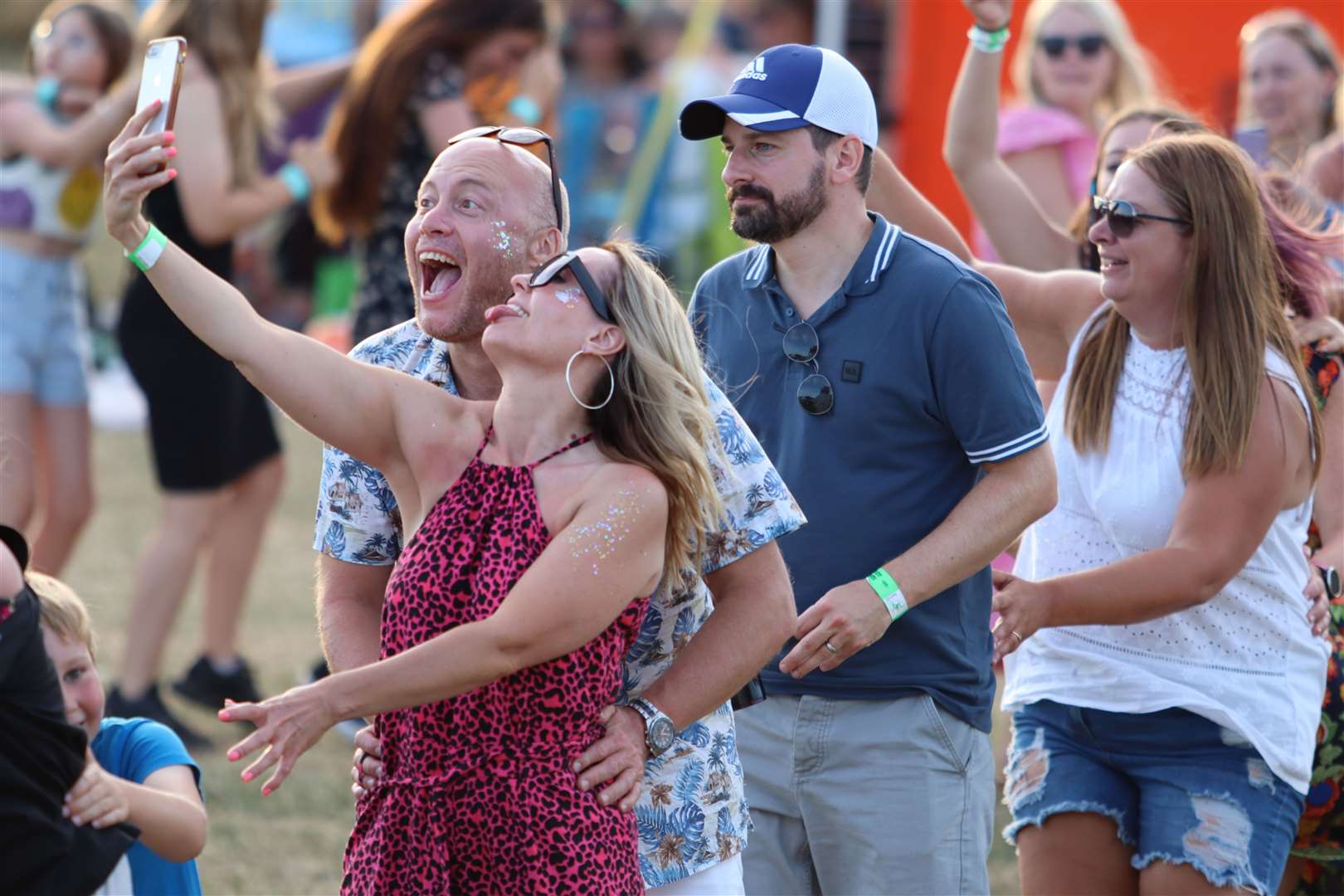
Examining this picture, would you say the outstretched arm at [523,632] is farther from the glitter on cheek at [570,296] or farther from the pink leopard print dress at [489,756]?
the glitter on cheek at [570,296]

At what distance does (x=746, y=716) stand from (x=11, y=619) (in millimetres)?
1411

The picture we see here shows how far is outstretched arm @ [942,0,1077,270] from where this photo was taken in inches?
152

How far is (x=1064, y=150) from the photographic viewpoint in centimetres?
536

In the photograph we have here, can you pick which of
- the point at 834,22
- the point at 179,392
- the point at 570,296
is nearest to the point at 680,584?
the point at 570,296

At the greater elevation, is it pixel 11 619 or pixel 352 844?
pixel 11 619

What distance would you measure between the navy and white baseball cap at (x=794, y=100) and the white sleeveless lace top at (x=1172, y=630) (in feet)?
2.58

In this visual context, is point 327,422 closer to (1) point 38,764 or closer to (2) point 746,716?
(1) point 38,764

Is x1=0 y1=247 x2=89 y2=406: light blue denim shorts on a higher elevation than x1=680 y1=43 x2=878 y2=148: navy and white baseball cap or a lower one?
lower

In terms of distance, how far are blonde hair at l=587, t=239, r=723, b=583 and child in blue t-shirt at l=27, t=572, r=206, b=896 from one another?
92cm

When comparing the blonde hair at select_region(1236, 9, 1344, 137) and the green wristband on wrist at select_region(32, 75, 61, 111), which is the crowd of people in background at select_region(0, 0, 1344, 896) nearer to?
the blonde hair at select_region(1236, 9, 1344, 137)

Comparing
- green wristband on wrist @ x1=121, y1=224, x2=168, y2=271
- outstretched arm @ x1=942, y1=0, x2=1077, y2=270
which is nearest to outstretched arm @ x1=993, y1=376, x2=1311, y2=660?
outstretched arm @ x1=942, y1=0, x2=1077, y2=270

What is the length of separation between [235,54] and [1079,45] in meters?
2.77

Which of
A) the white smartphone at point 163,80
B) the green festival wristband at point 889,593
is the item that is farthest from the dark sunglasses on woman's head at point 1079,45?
the white smartphone at point 163,80

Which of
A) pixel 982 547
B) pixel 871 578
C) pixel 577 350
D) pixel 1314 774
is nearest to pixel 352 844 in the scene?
pixel 577 350
